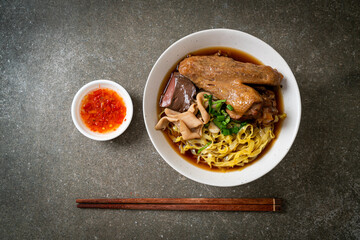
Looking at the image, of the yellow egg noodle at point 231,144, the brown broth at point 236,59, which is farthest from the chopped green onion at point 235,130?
the brown broth at point 236,59

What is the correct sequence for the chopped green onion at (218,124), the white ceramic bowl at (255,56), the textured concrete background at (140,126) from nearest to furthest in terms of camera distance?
the white ceramic bowl at (255,56) < the chopped green onion at (218,124) < the textured concrete background at (140,126)

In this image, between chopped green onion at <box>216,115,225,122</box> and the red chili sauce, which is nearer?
chopped green onion at <box>216,115,225,122</box>

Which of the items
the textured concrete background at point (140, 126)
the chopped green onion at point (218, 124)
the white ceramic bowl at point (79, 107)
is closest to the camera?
the chopped green onion at point (218, 124)

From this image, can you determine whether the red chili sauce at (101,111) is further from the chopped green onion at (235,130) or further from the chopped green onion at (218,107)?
the chopped green onion at (235,130)

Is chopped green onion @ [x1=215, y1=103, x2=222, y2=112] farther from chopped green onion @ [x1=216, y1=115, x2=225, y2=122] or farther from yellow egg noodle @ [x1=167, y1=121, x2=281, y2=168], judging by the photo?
yellow egg noodle @ [x1=167, y1=121, x2=281, y2=168]

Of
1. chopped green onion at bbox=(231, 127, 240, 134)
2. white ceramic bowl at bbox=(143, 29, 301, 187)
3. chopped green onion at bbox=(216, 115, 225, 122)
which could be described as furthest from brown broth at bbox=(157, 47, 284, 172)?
chopped green onion at bbox=(216, 115, 225, 122)

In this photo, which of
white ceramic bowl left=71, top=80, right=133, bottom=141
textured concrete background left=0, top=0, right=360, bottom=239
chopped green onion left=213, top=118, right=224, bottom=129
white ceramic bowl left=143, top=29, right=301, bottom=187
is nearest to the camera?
white ceramic bowl left=143, top=29, right=301, bottom=187

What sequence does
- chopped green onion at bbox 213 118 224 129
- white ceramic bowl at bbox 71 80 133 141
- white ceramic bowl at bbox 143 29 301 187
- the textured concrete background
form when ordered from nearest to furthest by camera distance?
white ceramic bowl at bbox 143 29 301 187, chopped green onion at bbox 213 118 224 129, white ceramic bowl at bbox 71 80 133 141, the textured concrete background
